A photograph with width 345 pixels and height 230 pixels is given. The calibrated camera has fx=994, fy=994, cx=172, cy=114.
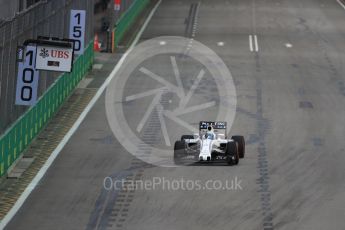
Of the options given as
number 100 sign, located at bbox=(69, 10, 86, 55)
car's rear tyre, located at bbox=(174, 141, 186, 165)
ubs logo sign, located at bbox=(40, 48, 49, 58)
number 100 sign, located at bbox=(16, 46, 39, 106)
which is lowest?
car's rear tyre, located at bbox=(174, 141, 186, 165)

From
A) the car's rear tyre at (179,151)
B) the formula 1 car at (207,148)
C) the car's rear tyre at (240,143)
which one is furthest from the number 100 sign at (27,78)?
the car's rear tyre at (240,143)

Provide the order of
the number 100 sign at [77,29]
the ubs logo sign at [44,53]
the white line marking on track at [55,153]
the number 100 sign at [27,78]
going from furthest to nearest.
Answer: the number 100 sign at [77,29]
the ubs logo sign at [44,53]
the number 100 sign at [27,78]
the white line marking on track at [55,153]

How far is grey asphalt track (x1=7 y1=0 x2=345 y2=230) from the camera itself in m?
26.5

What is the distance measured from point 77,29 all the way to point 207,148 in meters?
15.5

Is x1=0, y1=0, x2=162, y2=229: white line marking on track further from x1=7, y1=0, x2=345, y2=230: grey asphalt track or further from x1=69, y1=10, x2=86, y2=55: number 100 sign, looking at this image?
x1=69, y1=10, x2=86, y2=55: number 100 sign

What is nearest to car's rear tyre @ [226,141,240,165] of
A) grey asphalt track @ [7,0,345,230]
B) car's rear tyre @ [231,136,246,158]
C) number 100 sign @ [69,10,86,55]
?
grey asphalt track @ [7,0,345,230]

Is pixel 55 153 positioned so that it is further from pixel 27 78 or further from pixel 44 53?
pixel 44 53

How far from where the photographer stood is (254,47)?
193 ft

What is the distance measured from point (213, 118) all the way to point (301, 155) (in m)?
6.40

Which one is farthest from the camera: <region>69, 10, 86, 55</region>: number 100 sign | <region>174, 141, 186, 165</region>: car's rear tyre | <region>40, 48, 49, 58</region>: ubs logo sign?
<region>69, 10, 86, 55</region>: number 100 sign

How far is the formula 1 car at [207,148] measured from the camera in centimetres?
3162

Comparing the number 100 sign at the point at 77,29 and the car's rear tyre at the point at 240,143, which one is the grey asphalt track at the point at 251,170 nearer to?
the car's rear tyre at the point at 240,143

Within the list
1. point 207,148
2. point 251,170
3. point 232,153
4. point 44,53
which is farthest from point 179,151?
point 44,53

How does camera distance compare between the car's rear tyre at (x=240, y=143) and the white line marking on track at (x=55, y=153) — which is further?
the car's rear tyre at (x=240, y=143)
